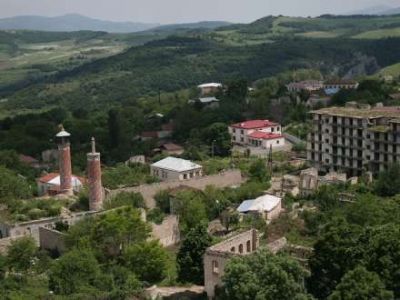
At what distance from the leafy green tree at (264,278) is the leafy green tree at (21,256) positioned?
31.8ft

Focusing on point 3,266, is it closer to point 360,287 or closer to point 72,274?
point 72,274

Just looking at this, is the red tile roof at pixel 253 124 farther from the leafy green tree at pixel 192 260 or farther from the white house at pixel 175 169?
the leafy green tree at pixel 192 260

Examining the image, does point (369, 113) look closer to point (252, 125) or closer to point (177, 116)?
point (252, 125)

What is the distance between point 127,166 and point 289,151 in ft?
40.1

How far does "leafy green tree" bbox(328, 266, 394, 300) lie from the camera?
21344mm

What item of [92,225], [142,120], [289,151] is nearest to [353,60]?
[142,120]

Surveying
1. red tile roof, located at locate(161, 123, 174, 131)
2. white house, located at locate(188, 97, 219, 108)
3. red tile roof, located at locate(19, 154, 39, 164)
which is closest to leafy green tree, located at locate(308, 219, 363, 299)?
red tile roof, located at locate(19, 154, 39, 164)

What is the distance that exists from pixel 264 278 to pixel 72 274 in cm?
780

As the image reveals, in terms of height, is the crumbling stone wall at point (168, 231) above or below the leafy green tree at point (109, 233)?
below

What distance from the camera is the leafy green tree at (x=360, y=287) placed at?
21.3m

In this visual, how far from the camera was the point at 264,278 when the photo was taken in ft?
74.5

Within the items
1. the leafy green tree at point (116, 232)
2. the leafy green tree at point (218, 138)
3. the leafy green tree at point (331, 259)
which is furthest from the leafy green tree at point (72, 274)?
the leafy green tree at point (218, 138)

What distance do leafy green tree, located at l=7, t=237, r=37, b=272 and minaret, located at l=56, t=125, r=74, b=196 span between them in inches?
375

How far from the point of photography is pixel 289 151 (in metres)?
53.6
